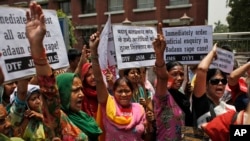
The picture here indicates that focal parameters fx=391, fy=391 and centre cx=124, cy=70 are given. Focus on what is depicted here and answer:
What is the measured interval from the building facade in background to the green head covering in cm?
1236

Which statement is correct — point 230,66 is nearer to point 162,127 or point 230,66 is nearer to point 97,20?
point 162,127

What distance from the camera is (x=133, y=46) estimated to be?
144 inches

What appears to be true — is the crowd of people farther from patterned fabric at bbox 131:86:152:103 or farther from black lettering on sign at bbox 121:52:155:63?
black lettering on sign at bbox 121:52:155:63

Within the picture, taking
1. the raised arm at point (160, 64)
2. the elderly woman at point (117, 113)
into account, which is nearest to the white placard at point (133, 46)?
the elderly woman at point (117, 113)

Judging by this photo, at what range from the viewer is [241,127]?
1755 millimetres

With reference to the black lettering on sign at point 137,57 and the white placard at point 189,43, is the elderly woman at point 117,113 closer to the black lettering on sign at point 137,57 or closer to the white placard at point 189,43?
the black lettering on sign at point 137,57

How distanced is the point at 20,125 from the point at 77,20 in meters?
22.6

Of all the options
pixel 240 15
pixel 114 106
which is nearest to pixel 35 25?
pixel 114 106

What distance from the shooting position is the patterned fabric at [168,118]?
2898 millimetres

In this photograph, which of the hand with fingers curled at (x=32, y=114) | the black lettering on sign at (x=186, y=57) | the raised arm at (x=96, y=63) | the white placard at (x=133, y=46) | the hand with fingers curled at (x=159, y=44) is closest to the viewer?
the hand with fingers curled at (x=32, y=114)

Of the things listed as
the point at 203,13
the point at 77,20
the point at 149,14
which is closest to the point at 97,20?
the point at 77,20

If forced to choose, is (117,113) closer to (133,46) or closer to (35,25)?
(133,46)

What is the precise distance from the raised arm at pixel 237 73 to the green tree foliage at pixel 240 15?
55.2 feet

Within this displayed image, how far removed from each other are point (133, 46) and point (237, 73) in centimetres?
97
